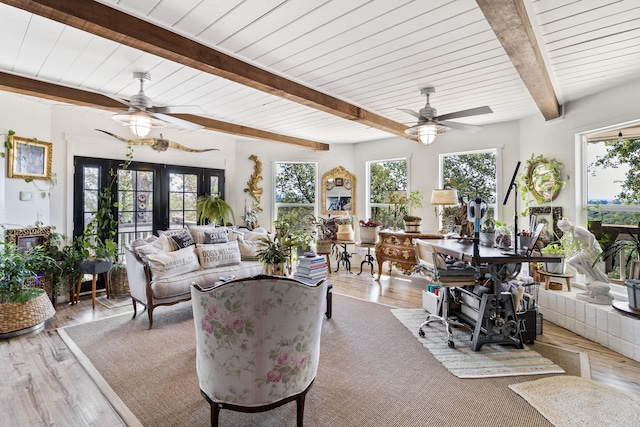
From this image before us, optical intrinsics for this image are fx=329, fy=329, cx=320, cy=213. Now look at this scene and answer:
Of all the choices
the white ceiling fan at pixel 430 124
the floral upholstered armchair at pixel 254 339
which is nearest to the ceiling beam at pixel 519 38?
the white ceiling fan at pixel 430 124

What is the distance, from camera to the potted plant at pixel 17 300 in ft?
9.97

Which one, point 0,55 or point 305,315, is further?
point 0,55

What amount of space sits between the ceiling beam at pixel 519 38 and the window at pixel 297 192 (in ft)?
13.5

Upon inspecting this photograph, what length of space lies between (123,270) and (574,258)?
5.38 metres

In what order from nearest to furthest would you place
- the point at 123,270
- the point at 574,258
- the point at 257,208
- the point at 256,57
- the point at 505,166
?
the point at 256,57
the point at 574,258
the point at 123,270
the point at 505,166
the point at 257,208

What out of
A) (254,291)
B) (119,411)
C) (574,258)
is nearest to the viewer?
(254,291)

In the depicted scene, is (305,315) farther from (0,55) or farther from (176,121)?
(0,55)

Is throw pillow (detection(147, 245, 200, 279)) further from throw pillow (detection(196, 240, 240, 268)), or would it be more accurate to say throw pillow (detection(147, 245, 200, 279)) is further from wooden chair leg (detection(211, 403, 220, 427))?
wooden chair leg (detection(211, 403, 220, 427))

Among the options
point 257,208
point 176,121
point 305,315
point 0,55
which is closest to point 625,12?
point 305,315

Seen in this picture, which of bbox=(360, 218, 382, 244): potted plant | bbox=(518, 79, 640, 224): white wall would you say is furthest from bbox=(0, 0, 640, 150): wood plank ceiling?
bbox=(360, 218, 382, 244): potted plant

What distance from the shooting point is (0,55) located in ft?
8.76

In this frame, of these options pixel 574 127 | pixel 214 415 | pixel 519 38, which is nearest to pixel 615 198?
pixel 574 127

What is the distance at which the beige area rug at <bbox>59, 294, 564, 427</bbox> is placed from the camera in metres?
1.94

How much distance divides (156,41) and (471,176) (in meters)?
4.67
